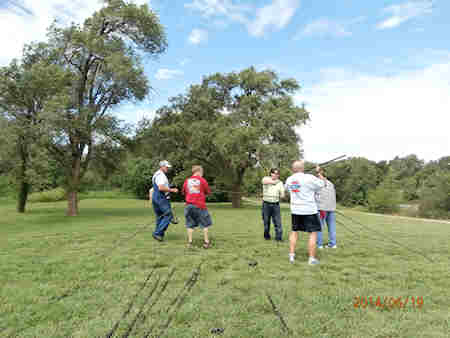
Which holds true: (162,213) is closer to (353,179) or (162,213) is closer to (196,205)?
(196,205)

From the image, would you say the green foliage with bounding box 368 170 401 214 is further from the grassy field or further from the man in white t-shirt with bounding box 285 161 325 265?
the man in white t-shirt with bounding box 285 161 325 265

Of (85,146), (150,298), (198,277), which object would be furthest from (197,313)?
(85,146)

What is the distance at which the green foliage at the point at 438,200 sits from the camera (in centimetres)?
3619

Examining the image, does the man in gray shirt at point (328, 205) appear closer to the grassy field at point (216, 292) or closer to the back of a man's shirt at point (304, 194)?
the grassy field at point (216, 292)

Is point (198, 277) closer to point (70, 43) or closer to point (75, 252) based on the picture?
point (75, 252)

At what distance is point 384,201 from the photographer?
43906 mm

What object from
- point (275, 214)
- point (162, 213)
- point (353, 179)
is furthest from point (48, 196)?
point (353, 179)

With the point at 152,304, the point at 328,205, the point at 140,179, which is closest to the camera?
the point at 152,304

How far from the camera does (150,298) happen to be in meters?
3.66

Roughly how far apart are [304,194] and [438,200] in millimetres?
40519

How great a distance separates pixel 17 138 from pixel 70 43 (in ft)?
21.5

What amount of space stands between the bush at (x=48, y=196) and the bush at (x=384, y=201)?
137ft

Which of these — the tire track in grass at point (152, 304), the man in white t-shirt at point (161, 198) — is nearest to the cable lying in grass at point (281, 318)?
the tire track in grass at point (152, 304)
